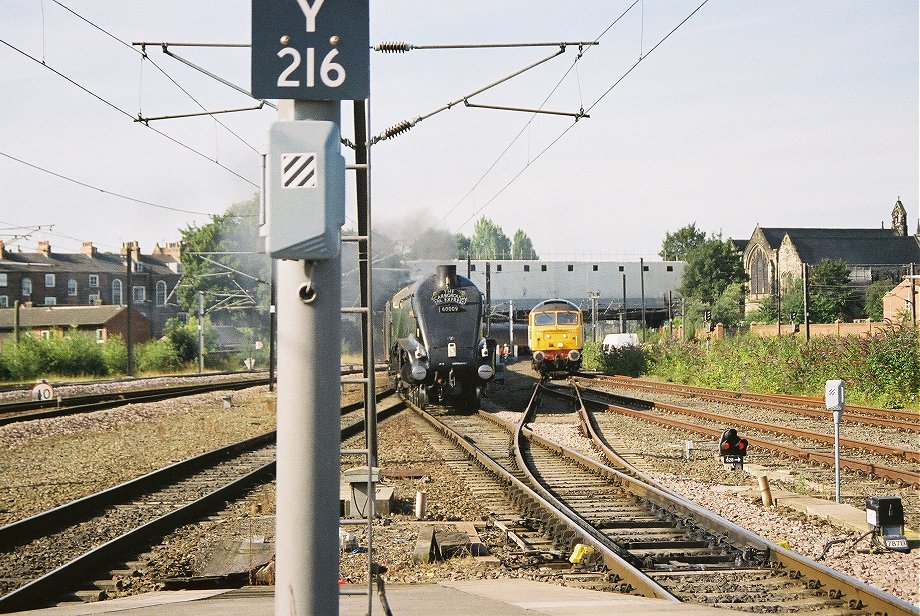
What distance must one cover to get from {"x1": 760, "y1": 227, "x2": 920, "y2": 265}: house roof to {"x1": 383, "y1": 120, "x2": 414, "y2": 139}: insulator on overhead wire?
93.3m

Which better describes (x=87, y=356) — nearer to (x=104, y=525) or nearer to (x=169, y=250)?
(x=104, y=525)

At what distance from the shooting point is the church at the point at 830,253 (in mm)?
101438

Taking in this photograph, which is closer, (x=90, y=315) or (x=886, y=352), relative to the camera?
(x=886, y=352)

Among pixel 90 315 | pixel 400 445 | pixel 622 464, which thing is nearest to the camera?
pixel 622 464

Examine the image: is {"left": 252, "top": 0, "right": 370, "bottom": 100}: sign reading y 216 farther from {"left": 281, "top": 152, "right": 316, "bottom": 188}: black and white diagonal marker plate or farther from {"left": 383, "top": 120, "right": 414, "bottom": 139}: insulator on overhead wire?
{"left": 383, "top": 120, "right": 414, "bottom": 139}: insulator on overhead wire

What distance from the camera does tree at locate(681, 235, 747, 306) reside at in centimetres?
10312

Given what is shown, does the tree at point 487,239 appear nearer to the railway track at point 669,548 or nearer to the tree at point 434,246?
the tree at point 434,246

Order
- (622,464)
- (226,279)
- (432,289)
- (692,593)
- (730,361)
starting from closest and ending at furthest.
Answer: (692,593)
(622,464)
(432,289)
(730,361)
(226,279)

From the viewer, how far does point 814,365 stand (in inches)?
1156

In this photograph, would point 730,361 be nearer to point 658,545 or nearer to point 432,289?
point 432,289

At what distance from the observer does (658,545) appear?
28.2 feet

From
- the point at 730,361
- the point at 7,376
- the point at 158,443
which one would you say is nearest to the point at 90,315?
the point at 7,376

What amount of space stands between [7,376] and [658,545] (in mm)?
51811

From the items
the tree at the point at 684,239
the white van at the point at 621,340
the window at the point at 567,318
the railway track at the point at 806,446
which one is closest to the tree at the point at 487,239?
the tree at the point at 684,239
